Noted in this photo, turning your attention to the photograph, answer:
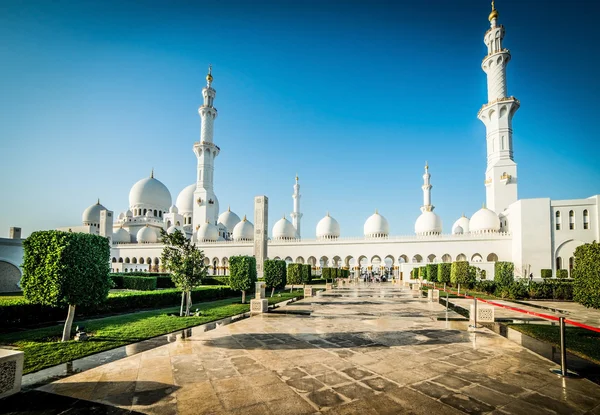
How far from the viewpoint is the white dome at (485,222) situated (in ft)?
112

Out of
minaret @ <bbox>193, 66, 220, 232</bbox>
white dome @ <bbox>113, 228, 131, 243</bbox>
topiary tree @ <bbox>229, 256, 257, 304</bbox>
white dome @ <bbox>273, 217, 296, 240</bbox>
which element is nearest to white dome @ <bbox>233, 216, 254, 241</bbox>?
white dome @ <bbox>273, 217, 296, 240</bbox>

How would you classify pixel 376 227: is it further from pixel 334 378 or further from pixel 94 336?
pixel 334 378

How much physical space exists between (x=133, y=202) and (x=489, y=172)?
46.9 meters

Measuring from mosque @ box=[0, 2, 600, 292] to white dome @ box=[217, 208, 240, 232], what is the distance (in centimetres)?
17

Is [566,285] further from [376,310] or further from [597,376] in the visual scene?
[597,376]

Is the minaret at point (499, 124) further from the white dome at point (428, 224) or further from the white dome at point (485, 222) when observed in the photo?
the white dome at point (428, 224)

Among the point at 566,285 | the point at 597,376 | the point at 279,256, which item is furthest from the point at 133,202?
the point at 597,376

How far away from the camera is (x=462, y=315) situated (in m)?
10.6

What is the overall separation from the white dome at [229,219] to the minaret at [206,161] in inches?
259

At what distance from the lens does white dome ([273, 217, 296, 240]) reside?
42.8 meters

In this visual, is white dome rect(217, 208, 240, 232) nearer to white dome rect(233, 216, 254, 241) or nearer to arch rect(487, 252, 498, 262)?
white dome rect(233, 216, 254, 241)

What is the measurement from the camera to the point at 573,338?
728 cm

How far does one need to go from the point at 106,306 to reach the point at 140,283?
9834mm

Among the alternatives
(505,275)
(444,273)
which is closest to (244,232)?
(444,273)
